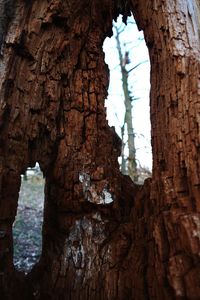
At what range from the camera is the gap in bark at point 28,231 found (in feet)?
16.0

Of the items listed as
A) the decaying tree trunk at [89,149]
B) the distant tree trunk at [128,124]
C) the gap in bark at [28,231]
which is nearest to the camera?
the decaying tree trunk at [89,149]

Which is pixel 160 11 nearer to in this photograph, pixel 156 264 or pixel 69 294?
pixel 156 264

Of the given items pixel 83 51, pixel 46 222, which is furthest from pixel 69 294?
pixel 83 51

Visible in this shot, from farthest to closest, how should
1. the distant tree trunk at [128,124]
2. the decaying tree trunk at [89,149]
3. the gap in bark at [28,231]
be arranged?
the distant tree trunk at [128,124] → the gap in bark at [28,231] → the decaying tree trunk at [89,149]

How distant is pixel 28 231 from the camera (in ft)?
21.9

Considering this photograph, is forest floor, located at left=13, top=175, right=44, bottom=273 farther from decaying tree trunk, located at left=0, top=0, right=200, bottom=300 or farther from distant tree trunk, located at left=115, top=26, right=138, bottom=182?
distant tree trunk, located at left=115, top=26, right=138, bottom=182

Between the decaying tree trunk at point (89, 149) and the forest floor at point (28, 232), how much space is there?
5.61 feet

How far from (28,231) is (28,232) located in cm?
8

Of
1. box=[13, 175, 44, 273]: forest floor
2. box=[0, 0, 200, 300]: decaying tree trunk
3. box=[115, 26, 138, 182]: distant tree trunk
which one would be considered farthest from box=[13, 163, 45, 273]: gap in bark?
box=[115, 26, 138, 182]: distant tree trunk

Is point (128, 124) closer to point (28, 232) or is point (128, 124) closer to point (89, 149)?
point (28, 232)

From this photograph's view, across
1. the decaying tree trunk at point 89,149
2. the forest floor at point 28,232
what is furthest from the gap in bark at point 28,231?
the decaying tree trunk at point 89,149

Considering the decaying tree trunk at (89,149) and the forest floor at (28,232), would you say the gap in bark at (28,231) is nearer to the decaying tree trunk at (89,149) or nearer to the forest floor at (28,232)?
the forest floor at (28,232)

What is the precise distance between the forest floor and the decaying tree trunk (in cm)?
171

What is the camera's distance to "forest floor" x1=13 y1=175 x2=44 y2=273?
488 cm
